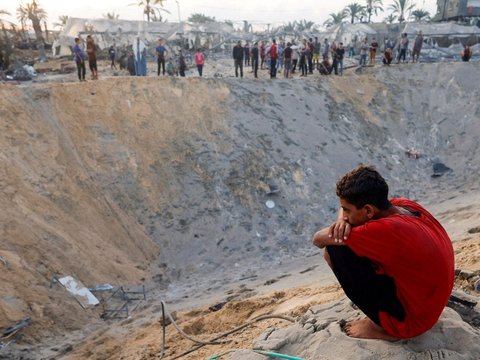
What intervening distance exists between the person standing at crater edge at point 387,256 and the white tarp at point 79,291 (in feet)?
19.3

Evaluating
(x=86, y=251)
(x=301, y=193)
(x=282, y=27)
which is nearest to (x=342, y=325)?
(x=86, y=251)

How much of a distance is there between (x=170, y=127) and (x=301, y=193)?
13.8 ft

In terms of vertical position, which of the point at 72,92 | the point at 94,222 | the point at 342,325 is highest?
the point at 72,92

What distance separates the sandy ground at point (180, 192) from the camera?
6.44 metres

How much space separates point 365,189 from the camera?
2605 millimetres

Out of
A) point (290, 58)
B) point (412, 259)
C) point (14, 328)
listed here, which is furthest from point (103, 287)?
point (290, 58)

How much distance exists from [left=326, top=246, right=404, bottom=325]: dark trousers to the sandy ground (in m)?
1.62

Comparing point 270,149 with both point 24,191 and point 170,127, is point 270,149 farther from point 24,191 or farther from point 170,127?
point 24,191

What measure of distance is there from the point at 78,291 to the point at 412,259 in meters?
6.55

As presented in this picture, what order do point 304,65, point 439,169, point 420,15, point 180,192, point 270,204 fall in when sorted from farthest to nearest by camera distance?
point 420,15, point 304,65, point 439,169, point 270,204, point 180,192

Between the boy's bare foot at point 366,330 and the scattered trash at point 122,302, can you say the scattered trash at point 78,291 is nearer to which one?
the scattered trash at point 122,302

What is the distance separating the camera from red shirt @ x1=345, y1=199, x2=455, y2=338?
8.11 ft

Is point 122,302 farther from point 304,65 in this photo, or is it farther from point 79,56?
point 304,65

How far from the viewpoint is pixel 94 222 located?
30.2 ft
